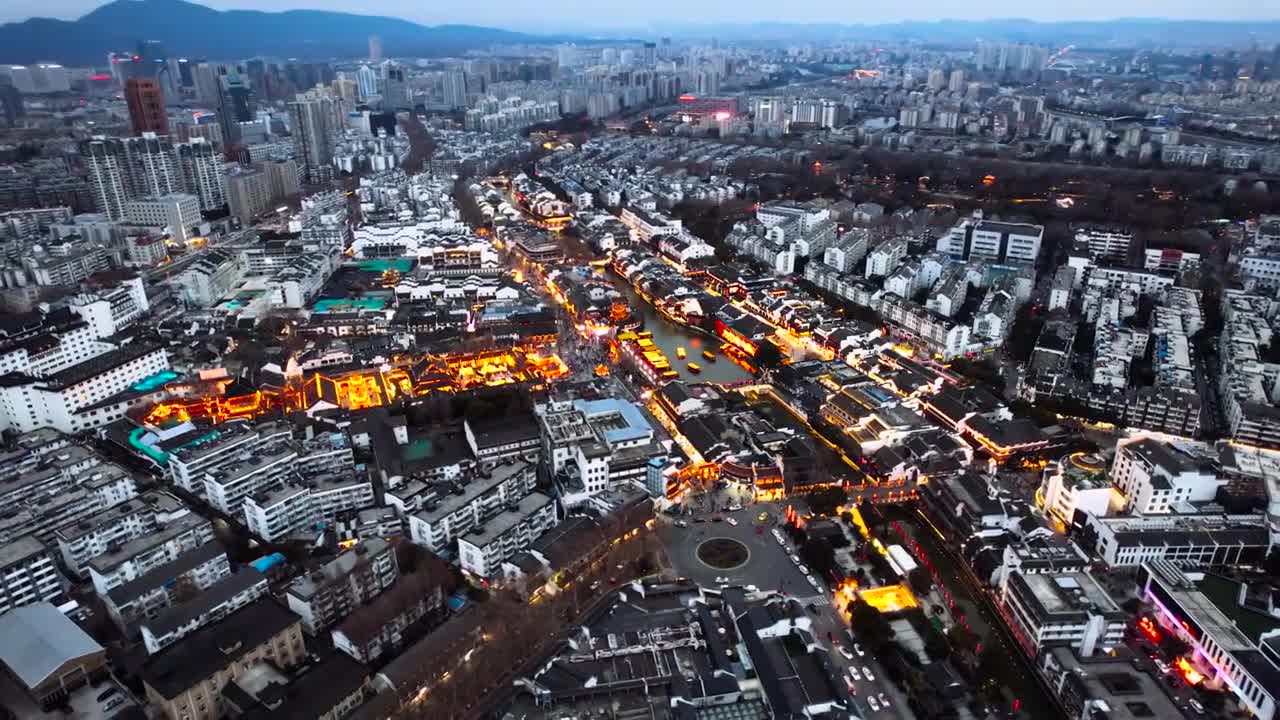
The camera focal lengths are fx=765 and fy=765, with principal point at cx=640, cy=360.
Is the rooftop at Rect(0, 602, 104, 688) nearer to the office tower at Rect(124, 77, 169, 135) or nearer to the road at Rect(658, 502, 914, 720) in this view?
the road at Rect(658, 502, 914, 720)

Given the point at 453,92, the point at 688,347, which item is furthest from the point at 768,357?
the point at 453,92

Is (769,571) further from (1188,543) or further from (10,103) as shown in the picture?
(10,103)

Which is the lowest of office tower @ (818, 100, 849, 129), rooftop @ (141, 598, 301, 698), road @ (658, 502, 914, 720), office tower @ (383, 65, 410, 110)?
road @ (658, 502, 914, 720)

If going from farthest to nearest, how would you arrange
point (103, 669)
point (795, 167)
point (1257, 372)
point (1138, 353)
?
point (795, 167), point (1138, 353), point (1257, 372), point (103, 669)

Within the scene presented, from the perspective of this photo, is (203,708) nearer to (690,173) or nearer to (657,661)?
(657,661)

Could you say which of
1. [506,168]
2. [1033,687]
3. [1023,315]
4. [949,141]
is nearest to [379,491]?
[1033,687]

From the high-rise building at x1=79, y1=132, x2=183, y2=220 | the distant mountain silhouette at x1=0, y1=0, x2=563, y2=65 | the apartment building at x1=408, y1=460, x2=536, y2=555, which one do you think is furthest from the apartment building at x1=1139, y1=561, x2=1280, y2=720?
the distant mountain silhouette at x1=0, y1=0, x2=563, y2=65
